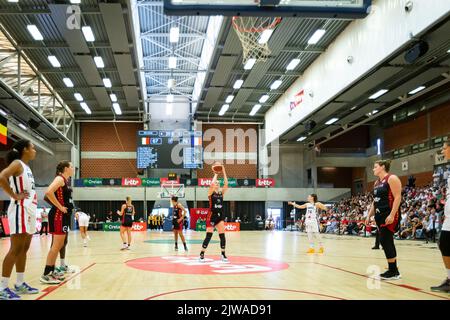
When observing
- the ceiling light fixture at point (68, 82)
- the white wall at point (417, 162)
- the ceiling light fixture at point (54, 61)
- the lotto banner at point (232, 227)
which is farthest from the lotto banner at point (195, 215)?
the ceiling light fixture at point (54, 61)

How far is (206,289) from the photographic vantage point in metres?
6.21

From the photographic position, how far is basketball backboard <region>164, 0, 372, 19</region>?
8211mm

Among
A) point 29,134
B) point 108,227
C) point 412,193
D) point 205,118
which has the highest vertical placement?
point 205,118

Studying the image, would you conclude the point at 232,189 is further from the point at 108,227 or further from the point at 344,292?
the point at 344,292

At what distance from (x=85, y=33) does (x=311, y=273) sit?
675 inches

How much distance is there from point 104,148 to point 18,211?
35843mm

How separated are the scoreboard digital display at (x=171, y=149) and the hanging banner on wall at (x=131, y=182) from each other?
4667 mm

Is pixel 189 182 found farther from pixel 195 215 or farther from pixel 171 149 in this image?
pixel 171 149

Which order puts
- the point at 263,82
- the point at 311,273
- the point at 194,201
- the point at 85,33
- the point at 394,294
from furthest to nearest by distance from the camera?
the point at 194,201 < the point at 263,82 < the point at 85,33 < the point at 311,273 < the point at 394,294

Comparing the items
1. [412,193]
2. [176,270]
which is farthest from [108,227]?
[176,270]

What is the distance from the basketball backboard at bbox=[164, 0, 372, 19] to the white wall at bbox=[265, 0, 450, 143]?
20.1ft

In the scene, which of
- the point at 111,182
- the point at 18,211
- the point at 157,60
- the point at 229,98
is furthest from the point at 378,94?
the point at 111,182

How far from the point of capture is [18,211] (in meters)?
5.63

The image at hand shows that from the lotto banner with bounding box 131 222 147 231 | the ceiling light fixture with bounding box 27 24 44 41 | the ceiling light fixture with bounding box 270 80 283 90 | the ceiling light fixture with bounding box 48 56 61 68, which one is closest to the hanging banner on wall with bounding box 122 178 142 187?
the lotto banner with bounding box 131 222 147 231
